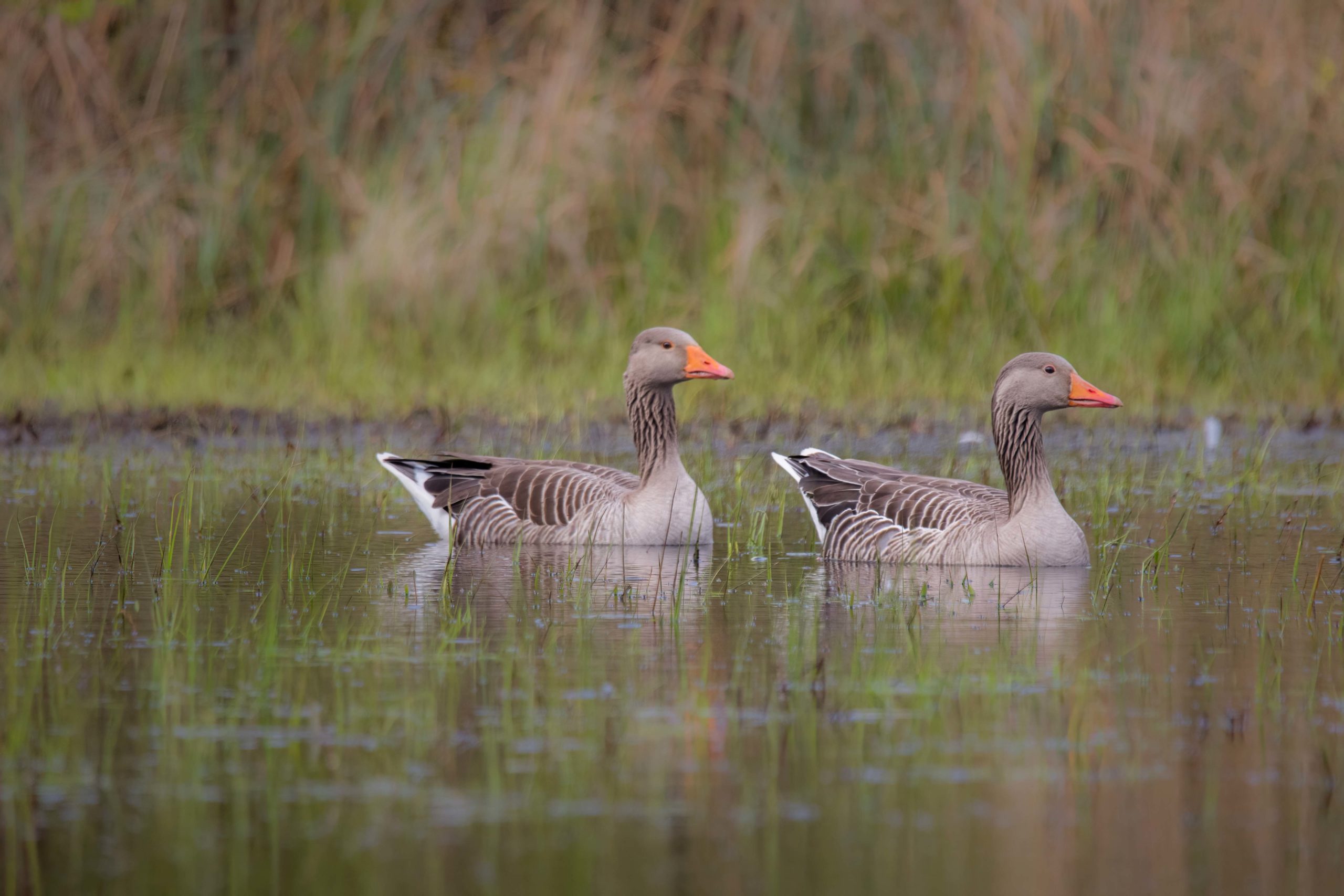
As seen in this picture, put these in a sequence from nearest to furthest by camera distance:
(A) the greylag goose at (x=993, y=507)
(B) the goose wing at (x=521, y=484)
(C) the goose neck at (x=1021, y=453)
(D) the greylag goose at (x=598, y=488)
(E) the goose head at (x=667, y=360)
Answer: (A) the greylag goose at (x=993, y=507) < (C) the goose neck at (x=1021, y=453) < (D) the greylag goose at (x=598, y=488) < (B) the goose wing at (x=521, y=484) < (E) the goose head at (x=667, y=360)

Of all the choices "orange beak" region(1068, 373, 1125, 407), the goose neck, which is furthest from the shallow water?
"orange beak" region(1068, 373, 1125, 407)

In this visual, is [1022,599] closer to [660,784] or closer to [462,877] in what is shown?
[660,784]

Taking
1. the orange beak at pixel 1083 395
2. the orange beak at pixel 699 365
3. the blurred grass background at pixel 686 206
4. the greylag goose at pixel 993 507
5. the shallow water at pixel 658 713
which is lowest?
the shallow water at pixel 658 713

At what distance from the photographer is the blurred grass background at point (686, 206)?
15266 mm

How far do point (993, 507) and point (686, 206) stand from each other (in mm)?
7523

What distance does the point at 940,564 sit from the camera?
941 centimetres

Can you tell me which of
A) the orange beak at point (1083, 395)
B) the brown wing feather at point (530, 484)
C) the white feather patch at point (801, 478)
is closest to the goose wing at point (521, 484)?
the brown wing feather at point (530, 484)

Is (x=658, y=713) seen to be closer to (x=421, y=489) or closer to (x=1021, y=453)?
(x=1021, y=453)

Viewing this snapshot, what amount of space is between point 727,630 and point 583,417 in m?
6.75

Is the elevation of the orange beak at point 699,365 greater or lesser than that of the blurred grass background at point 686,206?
lesser

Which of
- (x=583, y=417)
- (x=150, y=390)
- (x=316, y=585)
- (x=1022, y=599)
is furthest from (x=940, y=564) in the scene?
(x=150, y=390)

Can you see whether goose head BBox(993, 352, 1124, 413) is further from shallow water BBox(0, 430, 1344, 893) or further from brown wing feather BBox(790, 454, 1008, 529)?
shallow water BBox(0, 430, 1344, 893)

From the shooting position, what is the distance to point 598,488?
401 inches

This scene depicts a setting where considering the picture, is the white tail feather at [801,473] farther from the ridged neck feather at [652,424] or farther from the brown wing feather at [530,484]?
the brown wing feather at [530,484]
